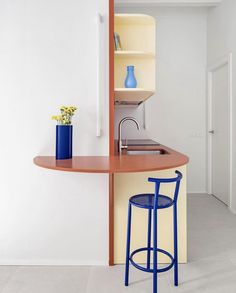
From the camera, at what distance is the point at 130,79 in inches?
94.2

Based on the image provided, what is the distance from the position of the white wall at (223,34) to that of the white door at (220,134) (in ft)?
0.58

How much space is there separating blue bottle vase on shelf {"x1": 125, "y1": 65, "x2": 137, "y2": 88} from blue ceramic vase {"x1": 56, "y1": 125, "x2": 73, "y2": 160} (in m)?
0.67

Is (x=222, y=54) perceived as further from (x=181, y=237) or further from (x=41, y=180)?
(x=41, y=180)

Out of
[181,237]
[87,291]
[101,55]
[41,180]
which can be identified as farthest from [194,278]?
[101,55]

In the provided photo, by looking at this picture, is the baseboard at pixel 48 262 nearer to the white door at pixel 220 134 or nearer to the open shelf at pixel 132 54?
the open shelf at pixel 132 54

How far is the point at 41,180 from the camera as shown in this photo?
2.29 m

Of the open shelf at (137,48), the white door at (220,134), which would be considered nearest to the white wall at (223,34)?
the white door at (220,134)

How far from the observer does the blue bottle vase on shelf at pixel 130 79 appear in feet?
7.84

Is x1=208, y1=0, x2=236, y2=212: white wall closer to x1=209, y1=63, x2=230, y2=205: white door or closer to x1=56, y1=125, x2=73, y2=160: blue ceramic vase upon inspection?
x1=209, y1=63, x2=230, y2=205: white door

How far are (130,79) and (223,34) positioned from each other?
2.39 metres

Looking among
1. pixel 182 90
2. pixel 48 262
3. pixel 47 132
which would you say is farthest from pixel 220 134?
pixel 48 262

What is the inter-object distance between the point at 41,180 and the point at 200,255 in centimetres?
153

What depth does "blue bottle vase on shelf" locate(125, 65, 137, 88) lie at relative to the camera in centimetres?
239

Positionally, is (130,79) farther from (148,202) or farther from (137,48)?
(148,202)
